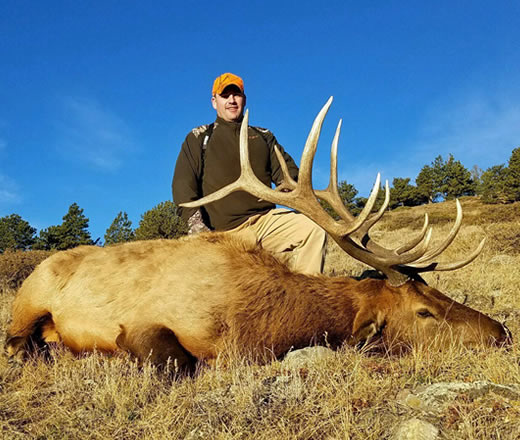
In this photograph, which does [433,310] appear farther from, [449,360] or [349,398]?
[349,398]

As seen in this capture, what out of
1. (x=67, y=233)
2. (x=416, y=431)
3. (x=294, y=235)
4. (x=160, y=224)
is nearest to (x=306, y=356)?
(x=416, y=431)

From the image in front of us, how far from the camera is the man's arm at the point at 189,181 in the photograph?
5020 millimetres

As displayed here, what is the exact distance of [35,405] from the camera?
2568 mm

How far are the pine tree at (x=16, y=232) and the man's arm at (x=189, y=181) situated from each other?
120 ft

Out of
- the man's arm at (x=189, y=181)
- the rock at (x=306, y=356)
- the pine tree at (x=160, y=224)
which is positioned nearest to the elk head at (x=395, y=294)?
the rock at (x=306, y=356)

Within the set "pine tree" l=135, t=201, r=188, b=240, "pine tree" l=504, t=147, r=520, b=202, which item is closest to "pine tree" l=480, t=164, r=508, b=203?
"pine tree" l=504, t=147, r=520, b=202

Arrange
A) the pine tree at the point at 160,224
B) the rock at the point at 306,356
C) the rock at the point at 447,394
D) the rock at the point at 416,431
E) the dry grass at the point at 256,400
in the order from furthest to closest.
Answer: the pine tree at the point at 160,224 < the rock at the point at 306,356 < the rock at the point at 447,394 < the dry grass at the point at 256,400 < the rock at the point at 416,431

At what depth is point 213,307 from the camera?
132 inches

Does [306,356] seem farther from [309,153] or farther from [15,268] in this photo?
[15,268]

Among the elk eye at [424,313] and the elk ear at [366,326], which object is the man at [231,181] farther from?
the elk eye at [424,313]

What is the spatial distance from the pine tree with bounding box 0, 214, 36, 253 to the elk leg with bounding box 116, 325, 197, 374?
38158mm

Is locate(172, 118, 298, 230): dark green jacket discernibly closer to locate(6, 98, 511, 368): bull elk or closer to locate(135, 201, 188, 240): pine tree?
locate(6, 98, 511, 368): bull elk

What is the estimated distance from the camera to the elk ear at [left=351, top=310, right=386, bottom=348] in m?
3.36

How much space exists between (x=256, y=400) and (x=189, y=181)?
3.33 meters
